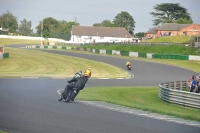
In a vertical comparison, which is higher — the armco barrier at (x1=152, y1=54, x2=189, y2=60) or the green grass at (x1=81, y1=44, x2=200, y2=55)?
the green grass at (x1=81, y1=44, x2=200, y2=55)

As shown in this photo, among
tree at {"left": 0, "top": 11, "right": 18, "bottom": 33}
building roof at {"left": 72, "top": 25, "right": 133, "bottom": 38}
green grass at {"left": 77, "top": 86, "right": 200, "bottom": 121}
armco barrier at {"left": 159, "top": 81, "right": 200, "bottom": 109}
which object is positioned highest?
building roof at {"left": 72, "top": 25, "right": 133, "bottom": 38}

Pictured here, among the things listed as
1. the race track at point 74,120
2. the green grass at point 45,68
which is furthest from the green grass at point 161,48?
the race track at point 74,120

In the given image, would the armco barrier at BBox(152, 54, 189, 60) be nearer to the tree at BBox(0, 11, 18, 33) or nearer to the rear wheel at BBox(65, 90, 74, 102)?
the tree at BBox(0, 11, 18, 33)

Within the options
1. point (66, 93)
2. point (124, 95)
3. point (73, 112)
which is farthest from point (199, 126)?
point (124, 95)

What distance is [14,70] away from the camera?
39406 millimetres

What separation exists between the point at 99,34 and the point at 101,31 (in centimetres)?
113

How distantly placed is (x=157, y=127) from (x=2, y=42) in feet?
127

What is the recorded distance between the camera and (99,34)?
123375mm

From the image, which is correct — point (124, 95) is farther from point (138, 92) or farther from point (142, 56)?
point (142, 56)

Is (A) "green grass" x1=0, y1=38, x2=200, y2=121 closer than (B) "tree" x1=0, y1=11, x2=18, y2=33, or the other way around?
(A) "green grass" x1=0, y1=38, x2=200, y2=121

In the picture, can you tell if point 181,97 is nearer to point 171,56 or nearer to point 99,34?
point 171,56

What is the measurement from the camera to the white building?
117438 millimetres

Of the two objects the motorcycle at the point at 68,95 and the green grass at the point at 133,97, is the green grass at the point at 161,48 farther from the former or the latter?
the motorcycle at the point at 68,95

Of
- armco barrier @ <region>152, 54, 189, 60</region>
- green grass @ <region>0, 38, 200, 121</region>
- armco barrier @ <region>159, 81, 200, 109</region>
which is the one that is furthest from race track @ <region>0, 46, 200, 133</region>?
armco barrier @ <region>152, 54, 189, 60</region>
